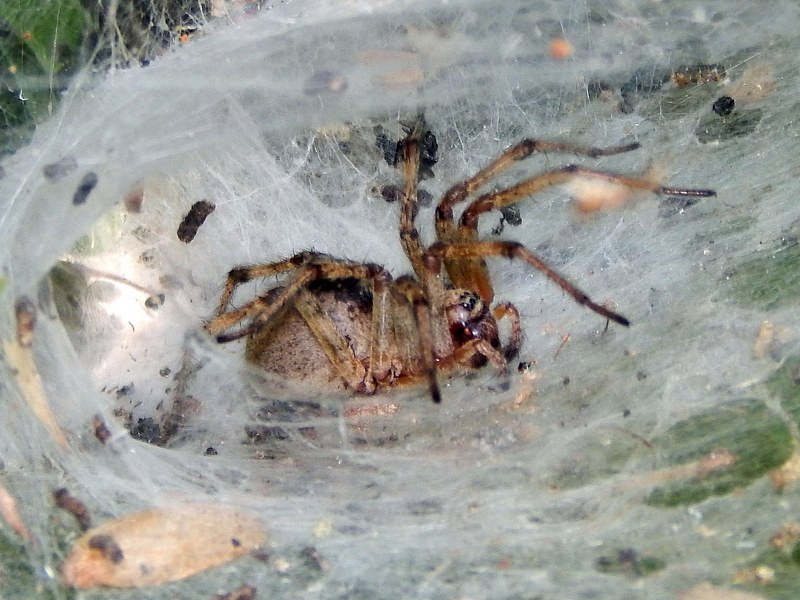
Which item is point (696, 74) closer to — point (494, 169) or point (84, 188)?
point (494, 169)

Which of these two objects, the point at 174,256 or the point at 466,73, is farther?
the point at 174,256

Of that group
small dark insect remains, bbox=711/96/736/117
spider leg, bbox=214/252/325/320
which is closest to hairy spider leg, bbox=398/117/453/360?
spider leg, bbox=214/252/325/320

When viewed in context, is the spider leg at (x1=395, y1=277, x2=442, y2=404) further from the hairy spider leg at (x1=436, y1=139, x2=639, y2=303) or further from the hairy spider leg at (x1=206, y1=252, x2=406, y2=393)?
the hairy spider leg at (x1=436, y1=139, x2=639, y2=303)

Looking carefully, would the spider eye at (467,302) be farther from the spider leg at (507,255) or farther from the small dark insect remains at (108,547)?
the small dark insect remains at (108,547)

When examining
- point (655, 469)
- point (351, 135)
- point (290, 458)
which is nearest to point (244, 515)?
point (290, 458)

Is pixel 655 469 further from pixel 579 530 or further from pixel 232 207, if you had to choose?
pixel 232 207

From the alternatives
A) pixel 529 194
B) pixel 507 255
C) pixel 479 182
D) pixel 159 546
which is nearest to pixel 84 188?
pixel 159 546
